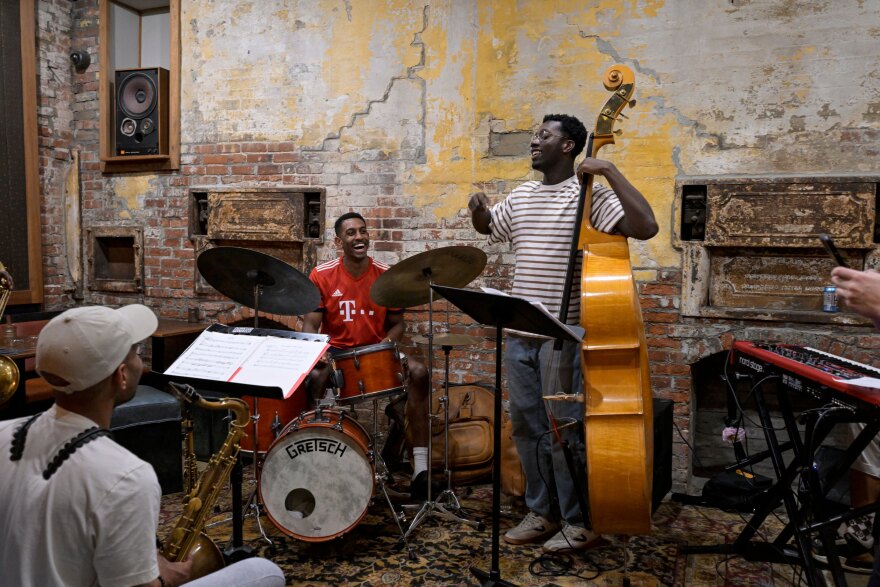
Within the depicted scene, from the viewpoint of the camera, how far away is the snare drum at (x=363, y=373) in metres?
3.25

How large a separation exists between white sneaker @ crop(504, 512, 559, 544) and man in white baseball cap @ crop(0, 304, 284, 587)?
211cm

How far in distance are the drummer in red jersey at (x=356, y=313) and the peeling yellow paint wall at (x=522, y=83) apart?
28.0 inches

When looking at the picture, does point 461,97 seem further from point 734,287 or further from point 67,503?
point 67,503

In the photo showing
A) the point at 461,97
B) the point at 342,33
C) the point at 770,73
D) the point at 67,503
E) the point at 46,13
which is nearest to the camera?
the point at 67,503

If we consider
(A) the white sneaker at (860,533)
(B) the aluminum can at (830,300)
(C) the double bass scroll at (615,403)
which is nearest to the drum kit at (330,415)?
(C) the double bass scroll at (615,403)

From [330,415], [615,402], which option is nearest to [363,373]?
[330,415]

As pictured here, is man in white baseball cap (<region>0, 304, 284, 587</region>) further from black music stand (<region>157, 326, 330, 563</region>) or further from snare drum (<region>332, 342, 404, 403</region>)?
snare drum (<region>332, 342, 404, 403</region>)

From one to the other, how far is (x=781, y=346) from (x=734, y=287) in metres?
1.07

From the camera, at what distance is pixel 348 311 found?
3.96 meters

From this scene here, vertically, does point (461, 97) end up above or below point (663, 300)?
above

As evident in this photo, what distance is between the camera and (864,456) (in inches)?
118

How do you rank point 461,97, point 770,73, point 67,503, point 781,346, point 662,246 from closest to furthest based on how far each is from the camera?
point 67,503
point 781,346
point 770,73
point 662,246
point 461,97

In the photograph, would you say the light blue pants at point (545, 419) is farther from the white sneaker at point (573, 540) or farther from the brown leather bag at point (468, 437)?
the brown leather bag at point (468, 437)

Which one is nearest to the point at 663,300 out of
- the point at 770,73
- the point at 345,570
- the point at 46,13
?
the point at 770,73
